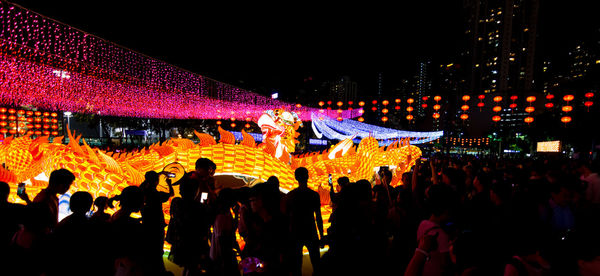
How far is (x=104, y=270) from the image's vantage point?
1.86 metres

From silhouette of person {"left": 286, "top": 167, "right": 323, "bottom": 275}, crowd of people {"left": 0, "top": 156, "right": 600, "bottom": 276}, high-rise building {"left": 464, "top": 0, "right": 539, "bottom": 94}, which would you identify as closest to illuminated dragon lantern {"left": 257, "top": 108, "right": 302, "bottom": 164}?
crowd of people {"left": 0, "top": 156, "right": 600, "bottom": 276}

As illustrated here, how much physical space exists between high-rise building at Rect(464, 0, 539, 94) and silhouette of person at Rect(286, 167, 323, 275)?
57087 mm

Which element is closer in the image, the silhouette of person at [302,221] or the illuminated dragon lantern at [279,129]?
the silhouette of person at [302,221]

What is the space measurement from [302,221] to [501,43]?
2670 inches

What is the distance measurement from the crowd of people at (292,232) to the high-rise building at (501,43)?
5644 centimetres

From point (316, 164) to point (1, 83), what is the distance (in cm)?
1073

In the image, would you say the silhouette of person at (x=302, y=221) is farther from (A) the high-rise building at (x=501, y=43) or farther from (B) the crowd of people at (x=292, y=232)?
(A) the high-rise building at (x=501, y=43)

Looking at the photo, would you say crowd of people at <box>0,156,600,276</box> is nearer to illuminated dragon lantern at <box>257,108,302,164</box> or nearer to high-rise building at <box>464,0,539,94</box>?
illuminated dragon lantern at <box>257,108,302,164</box>

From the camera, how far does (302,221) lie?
9.16 ft

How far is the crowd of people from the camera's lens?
1.62m

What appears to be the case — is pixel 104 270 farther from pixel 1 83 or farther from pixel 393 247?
pixel 1 83

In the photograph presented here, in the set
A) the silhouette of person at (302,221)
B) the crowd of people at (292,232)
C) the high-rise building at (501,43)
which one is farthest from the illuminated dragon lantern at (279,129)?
the high-rise building at (501,43)

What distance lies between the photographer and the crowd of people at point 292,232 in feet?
5.30

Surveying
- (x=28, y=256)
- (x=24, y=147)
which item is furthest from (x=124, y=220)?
(x=24, y=147)
